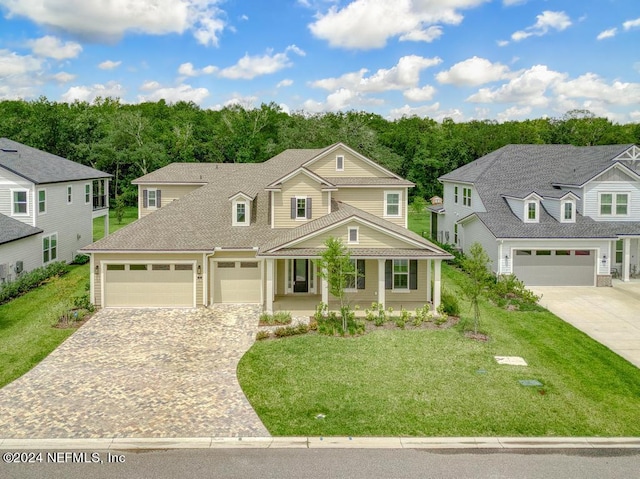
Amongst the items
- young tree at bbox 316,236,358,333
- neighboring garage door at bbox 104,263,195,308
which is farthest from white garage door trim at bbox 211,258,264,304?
young tree at bbox 316,236,358,333

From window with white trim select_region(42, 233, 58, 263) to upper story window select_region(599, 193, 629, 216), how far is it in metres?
31.8

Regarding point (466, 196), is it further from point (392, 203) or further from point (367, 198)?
point (367, 198)

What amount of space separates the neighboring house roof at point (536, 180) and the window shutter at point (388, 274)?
7.60m

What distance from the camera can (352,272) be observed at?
20078mm

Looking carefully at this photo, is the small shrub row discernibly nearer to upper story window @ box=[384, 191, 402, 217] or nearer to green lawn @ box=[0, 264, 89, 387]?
green lawn @ box=[0, 264, 89, 387]

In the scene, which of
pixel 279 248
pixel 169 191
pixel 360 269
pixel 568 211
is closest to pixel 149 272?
pixel 279 248

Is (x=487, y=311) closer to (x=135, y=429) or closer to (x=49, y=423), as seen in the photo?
(x=135, y=429)

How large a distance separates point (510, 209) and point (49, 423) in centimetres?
2648

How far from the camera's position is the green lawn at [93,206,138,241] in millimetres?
44594

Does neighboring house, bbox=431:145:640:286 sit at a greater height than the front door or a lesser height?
greater

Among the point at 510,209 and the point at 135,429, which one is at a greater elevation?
the point at 510,209

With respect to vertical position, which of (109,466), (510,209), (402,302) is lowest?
(109,466)

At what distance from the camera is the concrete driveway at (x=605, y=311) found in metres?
19.4

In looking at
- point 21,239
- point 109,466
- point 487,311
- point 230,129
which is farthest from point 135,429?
point 230,129
